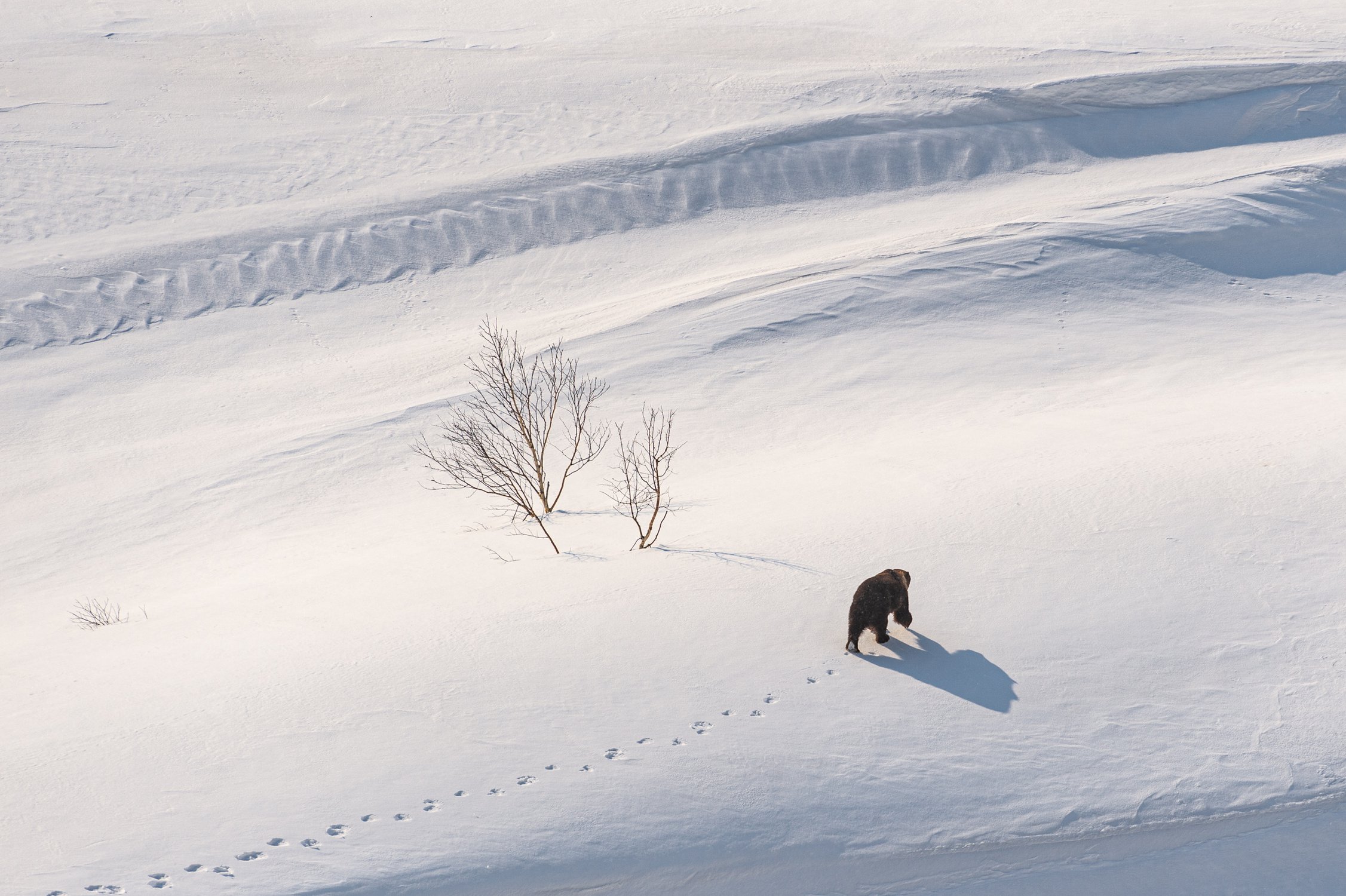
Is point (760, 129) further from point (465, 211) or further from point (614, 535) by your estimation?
point (614, 535)

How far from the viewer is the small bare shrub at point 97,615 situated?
9336 mm

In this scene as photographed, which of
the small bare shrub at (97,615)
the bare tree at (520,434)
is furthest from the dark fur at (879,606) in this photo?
the small bare shrub at (97,615)

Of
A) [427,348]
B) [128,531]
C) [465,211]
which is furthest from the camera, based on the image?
[465,211]

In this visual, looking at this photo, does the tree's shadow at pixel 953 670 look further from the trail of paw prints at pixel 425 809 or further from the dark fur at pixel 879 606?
Answer: the trail of paw prints at pixel 425 809

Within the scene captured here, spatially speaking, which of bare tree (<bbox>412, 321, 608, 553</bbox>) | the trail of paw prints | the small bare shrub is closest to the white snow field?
the trail of paw prints

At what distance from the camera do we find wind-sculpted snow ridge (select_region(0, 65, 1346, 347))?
1844 cm

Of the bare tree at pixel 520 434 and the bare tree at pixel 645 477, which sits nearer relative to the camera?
the bare tree at pixel 645 477

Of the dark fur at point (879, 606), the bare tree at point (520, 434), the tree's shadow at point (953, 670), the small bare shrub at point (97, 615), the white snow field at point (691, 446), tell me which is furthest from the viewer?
the bare tree at point (520, 434)

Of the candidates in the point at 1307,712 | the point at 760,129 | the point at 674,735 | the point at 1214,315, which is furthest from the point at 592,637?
the point at 760,129

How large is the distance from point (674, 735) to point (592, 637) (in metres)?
1.13

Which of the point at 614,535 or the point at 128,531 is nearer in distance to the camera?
the point at 614,535

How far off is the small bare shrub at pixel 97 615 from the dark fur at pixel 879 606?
235 inches

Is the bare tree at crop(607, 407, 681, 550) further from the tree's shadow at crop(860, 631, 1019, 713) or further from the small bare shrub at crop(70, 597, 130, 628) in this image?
the small bare shrub at crop(70, 597, 130, 628)

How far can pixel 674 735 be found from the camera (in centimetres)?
637
